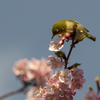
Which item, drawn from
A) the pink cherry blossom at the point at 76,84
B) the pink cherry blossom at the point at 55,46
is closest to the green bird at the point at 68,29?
the pink cherry blossom at the point at 55,46

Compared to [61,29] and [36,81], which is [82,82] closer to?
[61,29]

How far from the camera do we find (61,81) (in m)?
3.08

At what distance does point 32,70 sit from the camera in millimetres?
5145

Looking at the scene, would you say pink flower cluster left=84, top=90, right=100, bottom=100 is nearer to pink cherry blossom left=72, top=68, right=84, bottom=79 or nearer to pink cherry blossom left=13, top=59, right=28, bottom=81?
pink cherry blossom left=72, top=68, right=84, bottom=79

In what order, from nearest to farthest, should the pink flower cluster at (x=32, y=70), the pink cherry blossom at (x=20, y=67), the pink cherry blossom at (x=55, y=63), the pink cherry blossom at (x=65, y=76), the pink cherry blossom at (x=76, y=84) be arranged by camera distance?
the pink cherry blossom at (x=65, y=76) < the pink cherry blossom at (x=76, y=84) < the pink cherry blossom at (x=55, y=63) < the pink flower cluster at (x=32, y=70) < the pink cherry blossom at (x=20, y=67)

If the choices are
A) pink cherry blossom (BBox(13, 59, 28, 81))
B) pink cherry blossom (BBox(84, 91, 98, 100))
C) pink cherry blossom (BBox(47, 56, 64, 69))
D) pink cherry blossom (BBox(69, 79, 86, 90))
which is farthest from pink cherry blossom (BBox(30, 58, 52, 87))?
pink cherry blossom (BBox(84, 91, 98, 100))

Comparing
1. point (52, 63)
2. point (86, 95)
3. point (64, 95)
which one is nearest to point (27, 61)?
point (52, 63)

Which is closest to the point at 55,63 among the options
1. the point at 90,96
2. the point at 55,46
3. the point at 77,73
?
the point at 55,46

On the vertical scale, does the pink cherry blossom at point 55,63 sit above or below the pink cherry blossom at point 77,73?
above

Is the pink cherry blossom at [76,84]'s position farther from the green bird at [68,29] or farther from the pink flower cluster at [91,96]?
the pink flower cluster at [91,96]

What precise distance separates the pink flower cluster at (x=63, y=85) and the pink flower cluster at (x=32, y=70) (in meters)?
1.67

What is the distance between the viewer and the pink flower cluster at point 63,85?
307cm

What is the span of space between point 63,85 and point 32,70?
215cm

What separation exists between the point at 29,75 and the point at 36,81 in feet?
1.01
